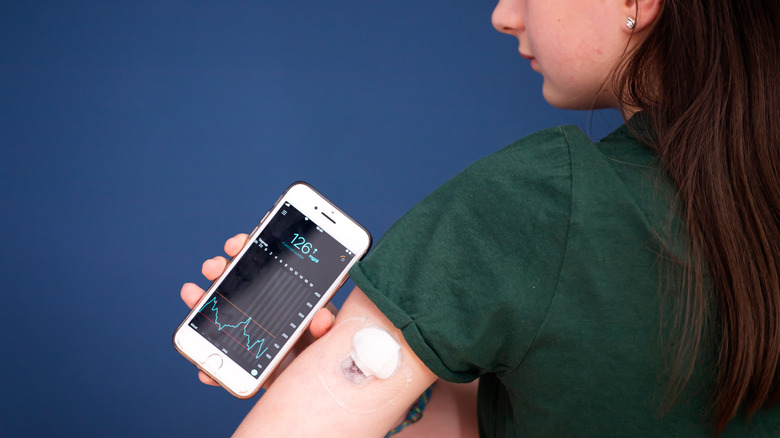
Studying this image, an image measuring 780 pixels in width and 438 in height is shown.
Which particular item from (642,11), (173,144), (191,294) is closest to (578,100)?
(642,11)

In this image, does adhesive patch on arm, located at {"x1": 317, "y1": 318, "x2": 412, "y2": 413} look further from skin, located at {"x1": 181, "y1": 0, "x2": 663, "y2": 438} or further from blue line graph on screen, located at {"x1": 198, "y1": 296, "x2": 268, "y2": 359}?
blue line graph on screen, located at {"x1": 198, "y1": 296, "x2": 268, "y2": 359}

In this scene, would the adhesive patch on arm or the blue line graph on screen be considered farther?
the blue line graph on screen

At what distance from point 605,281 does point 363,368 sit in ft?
0.60

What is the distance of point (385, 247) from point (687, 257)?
212 millimetres

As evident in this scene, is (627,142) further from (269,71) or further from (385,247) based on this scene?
(269,71)

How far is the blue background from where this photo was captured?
135 cm

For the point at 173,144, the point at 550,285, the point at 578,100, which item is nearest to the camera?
the point at 550,285

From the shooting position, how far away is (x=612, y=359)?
1.35ft

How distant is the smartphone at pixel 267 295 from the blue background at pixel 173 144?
2.62ft

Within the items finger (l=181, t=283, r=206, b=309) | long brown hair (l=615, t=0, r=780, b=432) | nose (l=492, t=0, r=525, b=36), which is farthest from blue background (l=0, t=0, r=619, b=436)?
long brown hair (l=615, t=0, r=780, b=432)

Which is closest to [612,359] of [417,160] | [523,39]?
[523,39]

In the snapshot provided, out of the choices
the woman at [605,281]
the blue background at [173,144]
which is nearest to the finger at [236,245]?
the woman at [605,281]

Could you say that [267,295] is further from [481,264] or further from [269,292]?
[481,264]

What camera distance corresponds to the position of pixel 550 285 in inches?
15.8
